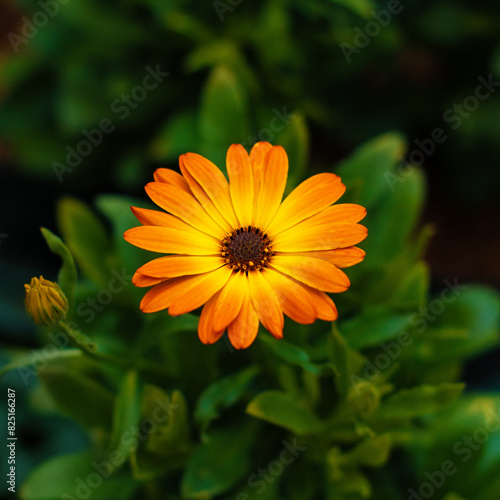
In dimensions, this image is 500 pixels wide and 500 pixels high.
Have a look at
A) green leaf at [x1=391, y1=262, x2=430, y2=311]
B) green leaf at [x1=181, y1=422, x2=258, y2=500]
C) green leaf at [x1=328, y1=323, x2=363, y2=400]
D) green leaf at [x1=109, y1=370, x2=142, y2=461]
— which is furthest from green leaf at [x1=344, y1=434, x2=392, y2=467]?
green leaf at [x1=109, y1=370, x2=142, y2=461]

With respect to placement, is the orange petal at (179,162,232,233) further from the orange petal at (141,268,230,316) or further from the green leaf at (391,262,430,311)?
the green leaf at (391,262,430,311)

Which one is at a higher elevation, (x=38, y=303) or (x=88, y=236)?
(x=88, y=236)

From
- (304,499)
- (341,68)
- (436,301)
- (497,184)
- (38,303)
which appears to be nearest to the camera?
(38,303)

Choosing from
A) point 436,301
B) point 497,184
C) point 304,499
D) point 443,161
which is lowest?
point 304,499

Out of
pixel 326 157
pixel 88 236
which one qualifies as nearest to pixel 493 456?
pixel 88 236

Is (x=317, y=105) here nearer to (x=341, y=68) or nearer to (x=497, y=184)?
(x=341, y=68)

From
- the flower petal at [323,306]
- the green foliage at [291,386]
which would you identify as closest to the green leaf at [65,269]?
the green foliage at [291,386]

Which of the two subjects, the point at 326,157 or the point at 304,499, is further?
the point at 326,157
